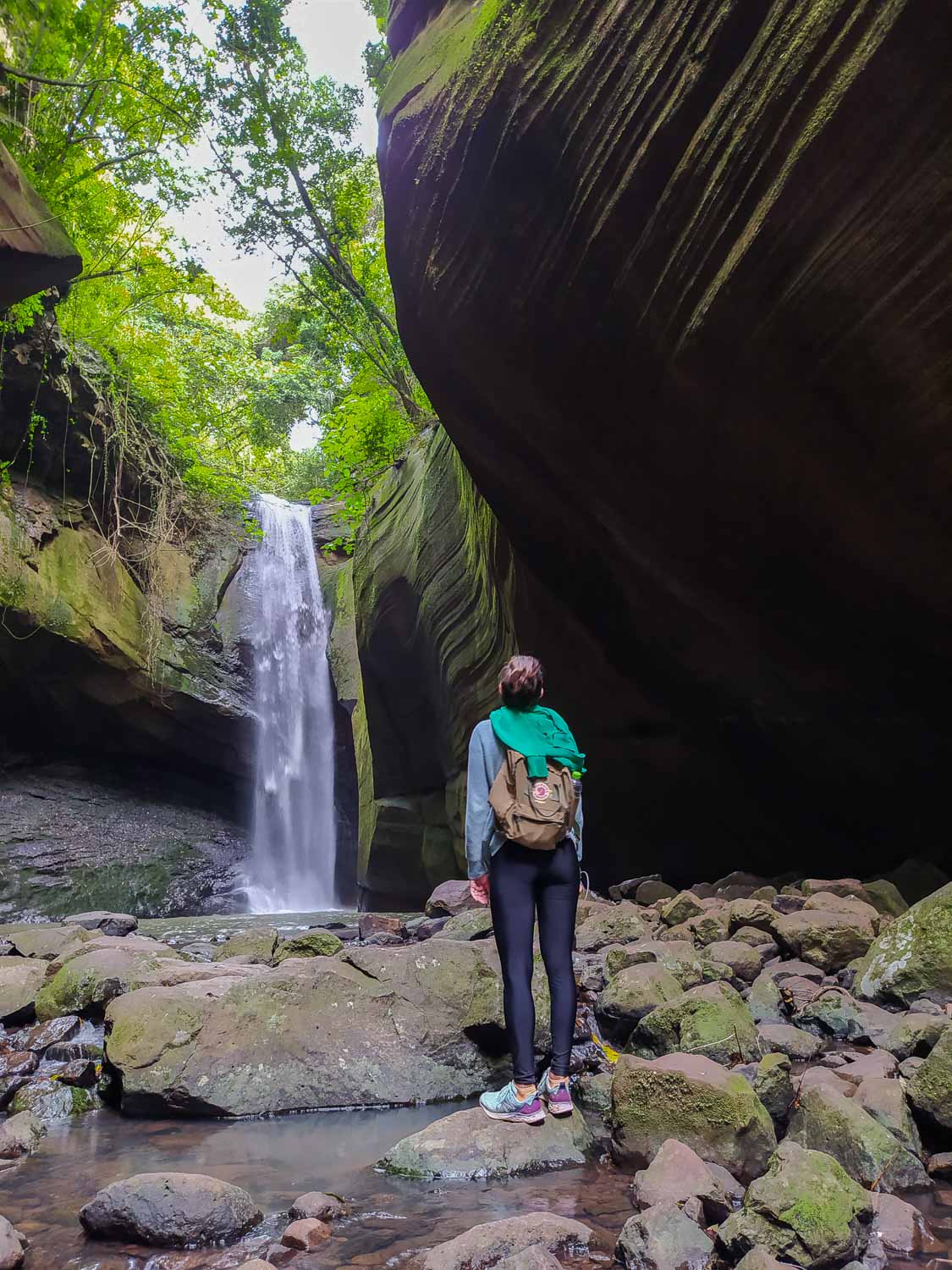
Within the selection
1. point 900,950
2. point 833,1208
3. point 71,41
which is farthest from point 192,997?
point 71,41

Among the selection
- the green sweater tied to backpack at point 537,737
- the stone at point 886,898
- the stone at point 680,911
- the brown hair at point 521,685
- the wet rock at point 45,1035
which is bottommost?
the wet rock at point 45,1035

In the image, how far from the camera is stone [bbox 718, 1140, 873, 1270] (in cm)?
196

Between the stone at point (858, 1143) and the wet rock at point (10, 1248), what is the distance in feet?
6.82

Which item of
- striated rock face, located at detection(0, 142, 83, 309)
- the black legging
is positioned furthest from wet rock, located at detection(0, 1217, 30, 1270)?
striated rock face, located at detection(0, 142, 83, 309)

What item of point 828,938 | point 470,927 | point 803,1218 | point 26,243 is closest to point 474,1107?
point 803,1218

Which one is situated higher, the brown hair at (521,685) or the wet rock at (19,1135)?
the brown hair at (521,685)

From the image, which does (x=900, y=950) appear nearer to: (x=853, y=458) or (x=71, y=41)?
(x=853, y=458)

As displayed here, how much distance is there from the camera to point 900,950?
412 cm

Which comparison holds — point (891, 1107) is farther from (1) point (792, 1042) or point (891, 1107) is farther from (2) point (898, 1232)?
(1) point (792, 1042)

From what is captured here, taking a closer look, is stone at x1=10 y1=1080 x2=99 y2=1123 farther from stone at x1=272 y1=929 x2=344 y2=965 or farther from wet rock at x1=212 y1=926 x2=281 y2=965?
wet rock at x1=212 y1=926 x2=281 y2=965

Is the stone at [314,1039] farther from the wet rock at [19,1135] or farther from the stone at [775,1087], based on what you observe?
the stone at [775,1087]

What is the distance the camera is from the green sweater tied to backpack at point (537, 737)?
3.12 meters

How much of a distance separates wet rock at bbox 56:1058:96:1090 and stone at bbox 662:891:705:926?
359 centimetres

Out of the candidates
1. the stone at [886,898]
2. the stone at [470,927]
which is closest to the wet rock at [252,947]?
the stone at [470,927]
